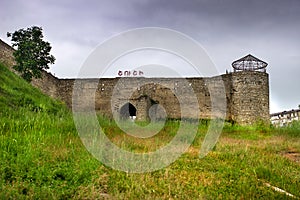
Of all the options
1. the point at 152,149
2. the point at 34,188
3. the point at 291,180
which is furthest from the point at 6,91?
the point at 291,180

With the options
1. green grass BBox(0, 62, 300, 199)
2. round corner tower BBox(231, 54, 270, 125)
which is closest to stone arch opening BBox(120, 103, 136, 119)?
round corner tower BBox(231, 54, 270, 125)

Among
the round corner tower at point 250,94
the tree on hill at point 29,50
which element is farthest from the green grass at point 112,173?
the round corner tower at point 250,94

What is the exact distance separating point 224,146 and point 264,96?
1476cm

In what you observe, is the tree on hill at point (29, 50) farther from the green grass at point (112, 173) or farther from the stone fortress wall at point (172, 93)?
the green grass at point (112, 173)

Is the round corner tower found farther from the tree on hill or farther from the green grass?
the green grass

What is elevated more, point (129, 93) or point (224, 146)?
point (129, 93)

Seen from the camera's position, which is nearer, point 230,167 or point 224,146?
point 230,167

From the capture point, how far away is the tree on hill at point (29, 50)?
1709 cm

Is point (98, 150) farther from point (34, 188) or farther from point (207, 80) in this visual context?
point (207, 80)

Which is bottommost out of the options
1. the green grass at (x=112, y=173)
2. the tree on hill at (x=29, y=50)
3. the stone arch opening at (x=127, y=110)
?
the green grass at (x=112, y=173)

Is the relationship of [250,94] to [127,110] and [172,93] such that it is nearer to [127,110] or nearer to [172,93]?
[172,93]

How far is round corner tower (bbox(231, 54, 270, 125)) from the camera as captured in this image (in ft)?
74.1

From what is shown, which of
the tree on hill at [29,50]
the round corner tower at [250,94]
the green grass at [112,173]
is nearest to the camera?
the green grass at [112,173]

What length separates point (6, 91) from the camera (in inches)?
458
